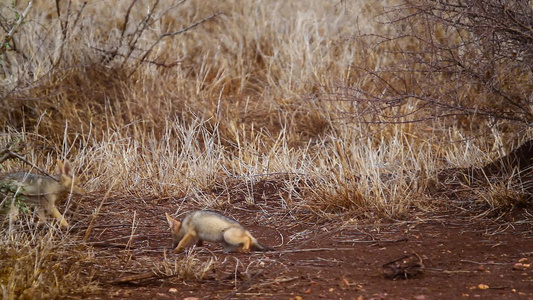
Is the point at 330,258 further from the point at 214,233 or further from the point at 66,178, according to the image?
the point at 66,178

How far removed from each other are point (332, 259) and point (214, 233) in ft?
2.54

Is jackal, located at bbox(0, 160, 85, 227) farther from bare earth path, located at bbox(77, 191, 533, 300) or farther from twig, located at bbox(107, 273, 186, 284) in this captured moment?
twig, located at bbox(107, 273, 186, 284)

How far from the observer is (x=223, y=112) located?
9.05 metres

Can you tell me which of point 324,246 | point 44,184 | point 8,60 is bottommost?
point 324,246

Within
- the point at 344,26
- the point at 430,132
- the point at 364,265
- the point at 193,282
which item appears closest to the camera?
the point at 193,282

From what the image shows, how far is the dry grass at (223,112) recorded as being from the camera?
617cm

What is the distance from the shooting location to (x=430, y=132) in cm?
844

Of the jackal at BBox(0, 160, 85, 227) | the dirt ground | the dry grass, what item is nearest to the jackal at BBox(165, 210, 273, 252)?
the dirt ground

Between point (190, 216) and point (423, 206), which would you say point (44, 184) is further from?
point (423, 206)

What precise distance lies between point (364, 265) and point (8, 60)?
5994 mm

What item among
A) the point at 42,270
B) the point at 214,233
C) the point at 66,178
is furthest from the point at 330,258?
the point at 66,178

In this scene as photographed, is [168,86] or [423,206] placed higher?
[168,86]

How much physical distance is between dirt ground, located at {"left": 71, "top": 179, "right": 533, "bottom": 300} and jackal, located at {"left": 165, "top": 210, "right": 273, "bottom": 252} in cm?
7

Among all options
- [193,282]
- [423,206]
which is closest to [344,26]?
[423,206]
